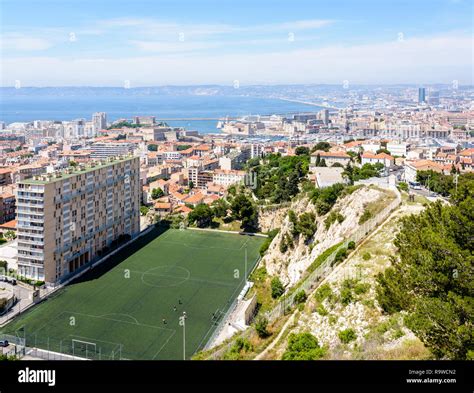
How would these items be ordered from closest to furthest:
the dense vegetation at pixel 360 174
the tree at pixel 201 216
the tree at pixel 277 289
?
the tree at pixel 277 289 < the dense vegetation at pixel 360 174 < the tree at pixel 201 216

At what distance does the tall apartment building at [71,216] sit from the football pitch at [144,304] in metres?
0.57

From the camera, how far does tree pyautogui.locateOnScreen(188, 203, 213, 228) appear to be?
1530cm

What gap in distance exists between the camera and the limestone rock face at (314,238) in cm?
912

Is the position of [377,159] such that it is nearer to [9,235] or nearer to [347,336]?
[9,235]

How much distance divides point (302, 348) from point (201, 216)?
1102 centimetres

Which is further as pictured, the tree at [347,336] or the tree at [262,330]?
the tree at [262,330]

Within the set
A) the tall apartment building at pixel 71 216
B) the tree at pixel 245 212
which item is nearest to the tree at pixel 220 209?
the tree at pixel 245 212

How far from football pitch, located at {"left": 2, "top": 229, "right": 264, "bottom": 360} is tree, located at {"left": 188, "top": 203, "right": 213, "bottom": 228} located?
1807 millimetres

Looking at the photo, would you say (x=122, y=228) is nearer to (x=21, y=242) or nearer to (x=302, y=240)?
(x=21, y=242)

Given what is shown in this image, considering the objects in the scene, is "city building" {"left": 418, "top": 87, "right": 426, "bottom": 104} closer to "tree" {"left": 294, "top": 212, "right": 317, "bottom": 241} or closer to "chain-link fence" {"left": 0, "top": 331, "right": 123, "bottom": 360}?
"tree" {"left": 294, "top": 212, "right": 317, "bottom": 241}

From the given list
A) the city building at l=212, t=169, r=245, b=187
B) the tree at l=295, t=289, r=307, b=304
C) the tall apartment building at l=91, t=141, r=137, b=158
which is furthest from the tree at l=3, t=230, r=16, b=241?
the tall apartment building at l=91, t=141, r=137, b=158

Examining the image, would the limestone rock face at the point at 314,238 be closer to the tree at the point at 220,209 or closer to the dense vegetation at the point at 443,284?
the tree at the point at 220,209

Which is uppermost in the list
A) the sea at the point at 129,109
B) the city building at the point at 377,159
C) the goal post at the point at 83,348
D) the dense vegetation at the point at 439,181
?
the sea at the point at 129,109

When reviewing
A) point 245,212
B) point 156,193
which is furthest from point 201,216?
point 156,193
